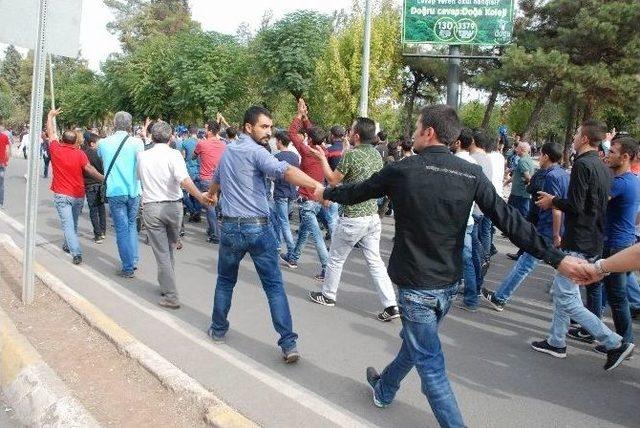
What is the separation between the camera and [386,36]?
25.0m

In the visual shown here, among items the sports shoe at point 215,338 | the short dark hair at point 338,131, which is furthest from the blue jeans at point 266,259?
the short dark hair at point 338,131

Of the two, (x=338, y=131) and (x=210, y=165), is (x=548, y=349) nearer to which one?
(x=338, y=131)

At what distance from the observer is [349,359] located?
4.48 metres

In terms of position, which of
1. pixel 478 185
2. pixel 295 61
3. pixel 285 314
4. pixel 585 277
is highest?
pixel 295 61

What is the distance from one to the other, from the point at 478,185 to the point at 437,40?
10.8m

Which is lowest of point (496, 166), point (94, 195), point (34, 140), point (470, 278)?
point (470, 278)

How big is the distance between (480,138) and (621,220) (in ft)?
6.29

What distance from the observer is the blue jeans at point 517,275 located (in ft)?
18.7

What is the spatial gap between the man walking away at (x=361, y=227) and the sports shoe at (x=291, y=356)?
140cm

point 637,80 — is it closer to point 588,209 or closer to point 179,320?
point 588,209

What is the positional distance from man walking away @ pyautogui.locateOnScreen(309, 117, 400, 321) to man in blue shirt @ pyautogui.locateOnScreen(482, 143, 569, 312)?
1.26 m

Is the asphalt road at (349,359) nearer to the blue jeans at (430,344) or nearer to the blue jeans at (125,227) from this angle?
the blue jeans at (125,227)

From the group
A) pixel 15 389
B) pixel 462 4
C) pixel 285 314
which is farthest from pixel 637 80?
pixel 15 389

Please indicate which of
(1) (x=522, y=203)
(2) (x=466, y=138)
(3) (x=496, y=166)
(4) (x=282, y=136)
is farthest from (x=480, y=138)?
(4) (x=282, y=136)
